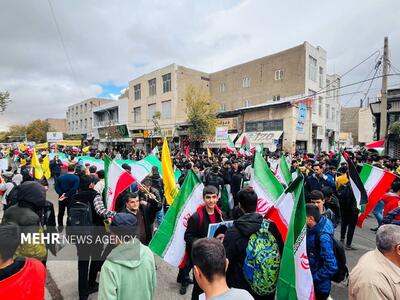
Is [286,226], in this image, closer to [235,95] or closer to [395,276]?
[395,276]

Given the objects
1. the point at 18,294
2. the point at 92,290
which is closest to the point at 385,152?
the point at 92,290

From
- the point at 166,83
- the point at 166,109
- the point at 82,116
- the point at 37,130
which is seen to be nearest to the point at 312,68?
the point at 166,83

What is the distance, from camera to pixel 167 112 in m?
36.2

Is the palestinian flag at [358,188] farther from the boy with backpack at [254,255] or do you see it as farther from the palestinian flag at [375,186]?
the boy with backpack at [254,255]

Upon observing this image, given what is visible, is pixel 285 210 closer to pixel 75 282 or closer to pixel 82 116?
pixel 75 282

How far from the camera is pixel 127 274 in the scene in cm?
212

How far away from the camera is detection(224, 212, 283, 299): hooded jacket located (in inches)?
88.4

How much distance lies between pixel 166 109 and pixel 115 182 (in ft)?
108

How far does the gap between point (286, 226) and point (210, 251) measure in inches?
49.1

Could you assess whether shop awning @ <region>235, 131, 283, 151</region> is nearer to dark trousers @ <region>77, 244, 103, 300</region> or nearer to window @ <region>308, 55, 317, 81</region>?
window @ <region>308, 55, 317, 81</region>

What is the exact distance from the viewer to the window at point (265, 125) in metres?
24.1

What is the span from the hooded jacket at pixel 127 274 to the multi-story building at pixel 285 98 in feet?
69.8

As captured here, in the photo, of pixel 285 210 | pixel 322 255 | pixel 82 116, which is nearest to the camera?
pixel 322 255

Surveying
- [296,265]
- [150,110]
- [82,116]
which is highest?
[82,116]
